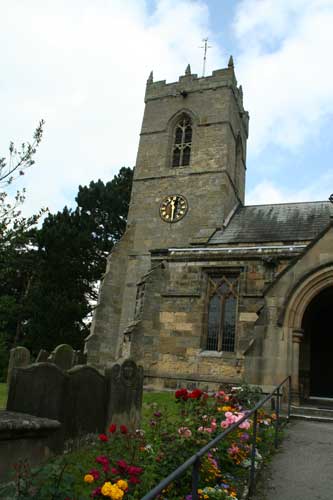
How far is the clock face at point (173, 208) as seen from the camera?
2538 centimetres

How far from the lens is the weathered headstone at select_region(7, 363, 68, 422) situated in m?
5.79

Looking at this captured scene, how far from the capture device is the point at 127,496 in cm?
417

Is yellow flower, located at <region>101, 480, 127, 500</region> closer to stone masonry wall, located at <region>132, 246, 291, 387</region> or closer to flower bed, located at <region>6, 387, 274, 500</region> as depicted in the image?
flower bed, located at <region>6, 387, 274, 500</region>

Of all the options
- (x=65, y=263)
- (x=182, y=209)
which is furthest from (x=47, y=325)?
(x=182, y=209)

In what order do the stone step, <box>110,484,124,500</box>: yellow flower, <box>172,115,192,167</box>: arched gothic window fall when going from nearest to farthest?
1. <box>110,484,124,500</box>: yellow flower
2. the stone step
3. <box>172,115,192,167</box>: arched gothic window

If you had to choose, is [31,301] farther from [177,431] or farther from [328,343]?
[177,431]

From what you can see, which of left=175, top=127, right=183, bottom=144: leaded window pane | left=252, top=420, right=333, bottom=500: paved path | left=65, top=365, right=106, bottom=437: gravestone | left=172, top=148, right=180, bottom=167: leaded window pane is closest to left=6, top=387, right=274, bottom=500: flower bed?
left=252, top=420, right=333, bottom=500: paved path

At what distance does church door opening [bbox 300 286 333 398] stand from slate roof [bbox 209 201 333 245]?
629 centimetres

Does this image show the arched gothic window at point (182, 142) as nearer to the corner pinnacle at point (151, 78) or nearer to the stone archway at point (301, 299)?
the corner pinnacle at point (151, 78)

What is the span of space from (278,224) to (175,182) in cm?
690

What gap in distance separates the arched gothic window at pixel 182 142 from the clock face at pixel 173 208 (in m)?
2.39

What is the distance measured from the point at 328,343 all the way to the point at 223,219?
11467 millimetres

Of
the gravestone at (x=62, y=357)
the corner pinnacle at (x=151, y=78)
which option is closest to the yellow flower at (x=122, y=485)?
the gravestone at (x=62, y=357)

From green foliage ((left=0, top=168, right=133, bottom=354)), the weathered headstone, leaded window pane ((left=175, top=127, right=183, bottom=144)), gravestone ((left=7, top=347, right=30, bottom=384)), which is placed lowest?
the weathered headstone
